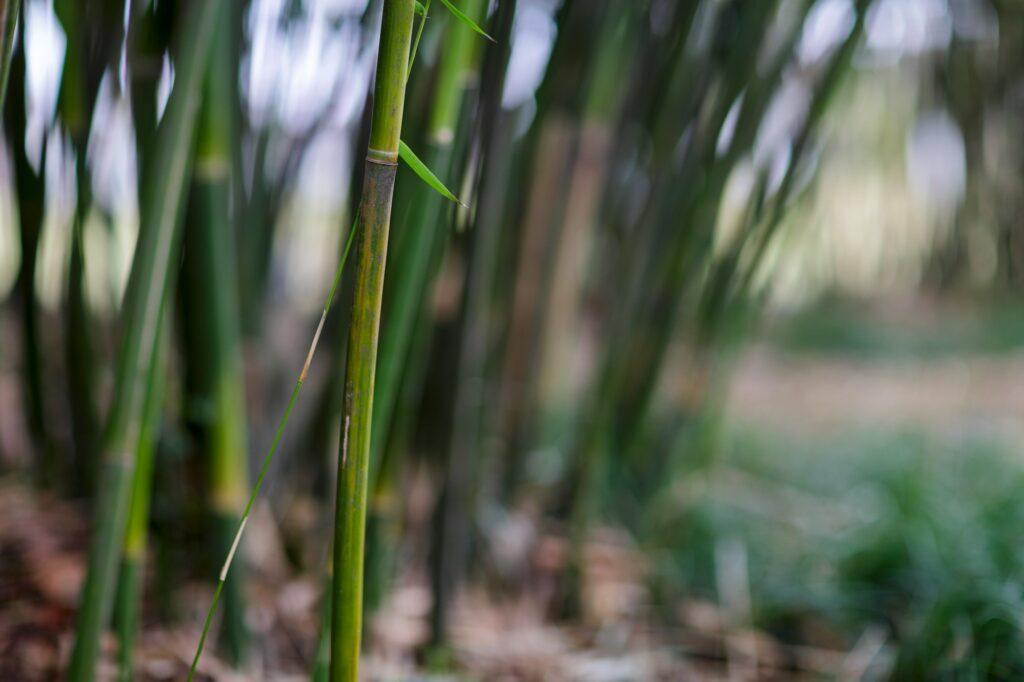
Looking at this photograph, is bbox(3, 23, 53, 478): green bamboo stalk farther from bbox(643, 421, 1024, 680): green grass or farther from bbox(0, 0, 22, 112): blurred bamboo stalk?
bbox(643, 421, 1024, 680): green grass

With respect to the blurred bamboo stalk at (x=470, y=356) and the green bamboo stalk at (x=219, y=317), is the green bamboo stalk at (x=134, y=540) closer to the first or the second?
the green bamboo stalk at (x=219, y=317)

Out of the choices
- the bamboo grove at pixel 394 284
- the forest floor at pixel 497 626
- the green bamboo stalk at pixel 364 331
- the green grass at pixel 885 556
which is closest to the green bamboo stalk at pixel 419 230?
the bamboo grove at pixel 394 284

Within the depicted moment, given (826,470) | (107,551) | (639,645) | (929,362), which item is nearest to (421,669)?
(639,645)

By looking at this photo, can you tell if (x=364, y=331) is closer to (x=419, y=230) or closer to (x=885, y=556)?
(x=419, y=230)

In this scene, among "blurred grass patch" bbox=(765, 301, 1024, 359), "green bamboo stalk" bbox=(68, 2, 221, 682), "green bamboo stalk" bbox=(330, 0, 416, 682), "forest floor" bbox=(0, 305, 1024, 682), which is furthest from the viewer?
"blurred grass patch" bbox=(765, 301, 1024, 359)

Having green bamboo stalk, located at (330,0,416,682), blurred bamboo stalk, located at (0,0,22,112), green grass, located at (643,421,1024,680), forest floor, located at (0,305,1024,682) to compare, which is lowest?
forest floor, located at (0,305,1024,682)

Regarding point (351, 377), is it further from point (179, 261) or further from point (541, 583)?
point (541, 583)

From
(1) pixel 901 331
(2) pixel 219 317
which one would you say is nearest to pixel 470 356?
(2) pixel 219 317

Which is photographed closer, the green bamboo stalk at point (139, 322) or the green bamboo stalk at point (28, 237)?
the green bamboo stalk at point (139, 322)

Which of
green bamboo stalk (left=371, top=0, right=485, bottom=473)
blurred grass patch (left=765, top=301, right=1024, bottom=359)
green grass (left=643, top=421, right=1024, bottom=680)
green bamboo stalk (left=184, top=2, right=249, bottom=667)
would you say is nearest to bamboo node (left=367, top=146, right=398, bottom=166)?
green bamboo stalk (left=371, top=0, right=485, bottom=473)
